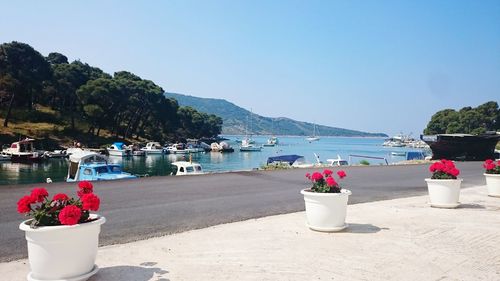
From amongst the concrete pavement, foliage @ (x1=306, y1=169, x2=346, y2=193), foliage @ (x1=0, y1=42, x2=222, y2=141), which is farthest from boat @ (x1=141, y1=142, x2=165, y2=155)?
foliage @ (x1=306, y1=169, x2=346, y2=193)

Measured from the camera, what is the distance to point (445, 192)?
10.8m

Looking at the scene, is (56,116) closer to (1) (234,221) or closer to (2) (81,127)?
(2) (81,127)

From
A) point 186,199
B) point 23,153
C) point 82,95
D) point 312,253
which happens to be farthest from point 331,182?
point 82,95

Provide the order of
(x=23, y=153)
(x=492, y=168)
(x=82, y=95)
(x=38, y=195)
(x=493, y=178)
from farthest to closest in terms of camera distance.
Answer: (x=82, y=95) → (x=23, y=153) → (x=492, y=168) → (x=493, y=178) → (x=38, y=195)

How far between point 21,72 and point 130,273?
85096mm

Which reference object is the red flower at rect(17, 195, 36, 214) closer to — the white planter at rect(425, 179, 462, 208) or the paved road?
the paved road

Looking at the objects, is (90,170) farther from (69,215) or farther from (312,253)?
(69,215)

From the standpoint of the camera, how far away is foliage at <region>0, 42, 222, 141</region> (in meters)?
78.3

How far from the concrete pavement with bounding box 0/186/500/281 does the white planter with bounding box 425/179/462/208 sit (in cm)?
152

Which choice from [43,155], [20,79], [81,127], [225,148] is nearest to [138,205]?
[43,155]

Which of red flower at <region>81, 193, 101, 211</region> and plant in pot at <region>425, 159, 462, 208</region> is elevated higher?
red flower at <region>81, 193, 101, 211</region>

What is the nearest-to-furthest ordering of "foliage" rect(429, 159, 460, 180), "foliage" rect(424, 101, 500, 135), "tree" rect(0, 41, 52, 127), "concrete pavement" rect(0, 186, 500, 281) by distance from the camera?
"concrete pavement" rect(0, 186, 500, 281)
"foliage" rect(429, 159, 460, 180)
"tree" rect(0, 41, 52, 127)
"foliage" rect(424, 101, 500, 135)

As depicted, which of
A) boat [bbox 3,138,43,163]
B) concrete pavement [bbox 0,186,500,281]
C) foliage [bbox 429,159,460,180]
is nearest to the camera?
concrete pavement [bbox 0,186,500,281]

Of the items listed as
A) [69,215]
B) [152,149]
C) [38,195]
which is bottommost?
[152,149]
